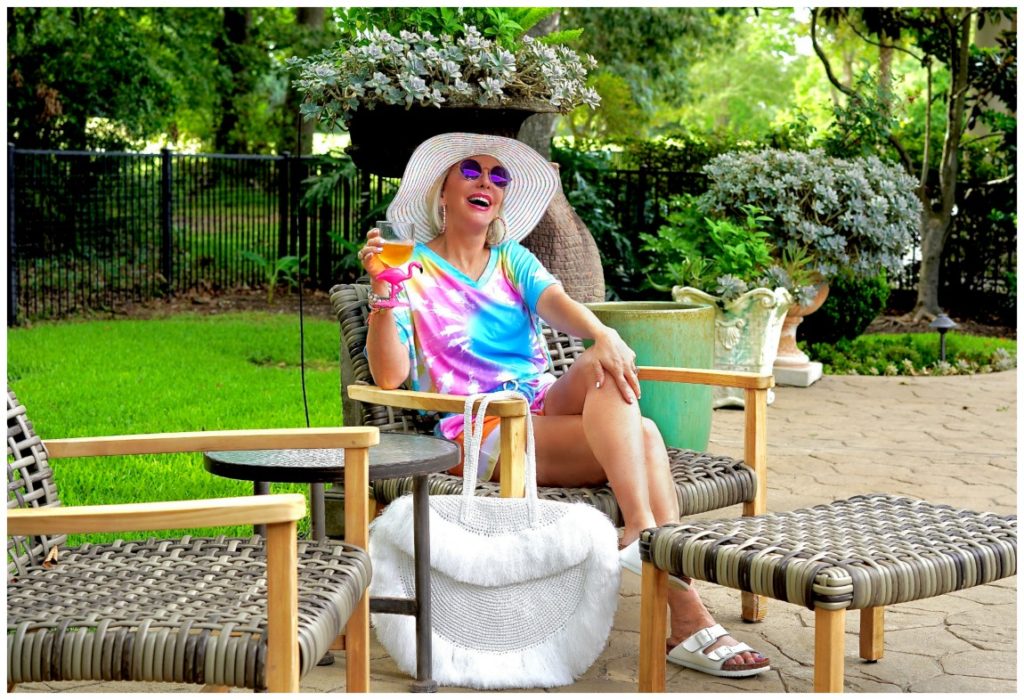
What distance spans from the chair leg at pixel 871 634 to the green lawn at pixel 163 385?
8.35 feet

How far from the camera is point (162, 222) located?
11594mm

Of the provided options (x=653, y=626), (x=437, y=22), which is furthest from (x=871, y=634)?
(x=437, y=22)

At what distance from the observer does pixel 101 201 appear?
462 inches

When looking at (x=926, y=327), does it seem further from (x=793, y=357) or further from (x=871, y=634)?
(x=871, y=634)

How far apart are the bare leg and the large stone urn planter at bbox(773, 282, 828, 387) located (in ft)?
16.7

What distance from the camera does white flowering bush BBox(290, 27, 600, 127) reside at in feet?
12.7

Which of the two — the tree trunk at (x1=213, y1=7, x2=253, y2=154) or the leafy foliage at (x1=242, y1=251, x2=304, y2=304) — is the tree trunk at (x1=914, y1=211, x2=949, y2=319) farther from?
the tree trunk at (x1=213, y1=7, x2=253, y2=154)

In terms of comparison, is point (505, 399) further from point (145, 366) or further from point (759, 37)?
point (759, 37)

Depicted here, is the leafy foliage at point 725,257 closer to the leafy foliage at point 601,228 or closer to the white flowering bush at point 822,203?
the white flowering bush at point 822,203

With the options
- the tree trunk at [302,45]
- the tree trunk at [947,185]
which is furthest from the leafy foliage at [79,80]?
the tree trunk at [947,185]

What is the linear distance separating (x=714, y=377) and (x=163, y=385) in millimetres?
4825

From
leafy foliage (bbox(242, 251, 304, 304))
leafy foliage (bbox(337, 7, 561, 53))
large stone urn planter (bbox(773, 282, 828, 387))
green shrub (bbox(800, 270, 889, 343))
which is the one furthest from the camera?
leafy foliage (bbox(242, 251, 304, 304))

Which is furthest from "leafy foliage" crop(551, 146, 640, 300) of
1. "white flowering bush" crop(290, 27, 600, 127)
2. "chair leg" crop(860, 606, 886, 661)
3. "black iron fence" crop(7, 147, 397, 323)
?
"chair leg" crop(860, 606, 886, 661)

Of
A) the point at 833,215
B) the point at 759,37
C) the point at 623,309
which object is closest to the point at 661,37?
the point at 833,215
